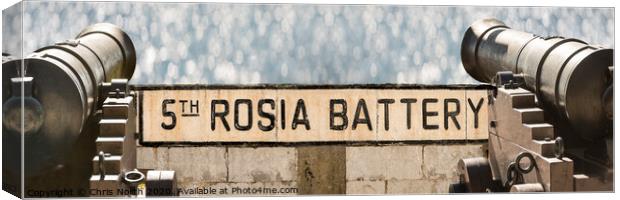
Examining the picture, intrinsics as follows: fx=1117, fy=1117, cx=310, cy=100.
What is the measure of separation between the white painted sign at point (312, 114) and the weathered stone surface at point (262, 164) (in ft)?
0.41

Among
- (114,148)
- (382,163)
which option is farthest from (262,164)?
(114,148)

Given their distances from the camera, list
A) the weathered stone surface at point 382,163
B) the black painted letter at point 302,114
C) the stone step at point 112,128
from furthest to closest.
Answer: the weathered stone surface at point 382,163 < the black painted letter at point 302,114 < the stone step at point 112,128

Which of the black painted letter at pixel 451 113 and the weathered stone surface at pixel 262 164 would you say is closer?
the weathered stone surface at pixel 262 164

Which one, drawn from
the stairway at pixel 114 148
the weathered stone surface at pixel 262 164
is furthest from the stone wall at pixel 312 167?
the stairway at pixel 114 148

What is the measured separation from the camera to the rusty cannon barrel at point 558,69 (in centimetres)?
1152

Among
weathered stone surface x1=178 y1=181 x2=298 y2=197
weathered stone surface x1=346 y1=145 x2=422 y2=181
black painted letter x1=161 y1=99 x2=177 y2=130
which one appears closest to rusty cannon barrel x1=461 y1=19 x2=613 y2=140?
weathered stone surface x1=346 y1=145 x2=422 y2=181

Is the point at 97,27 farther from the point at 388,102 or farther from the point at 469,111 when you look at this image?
the point at 469,111

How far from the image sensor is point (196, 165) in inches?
→ 452

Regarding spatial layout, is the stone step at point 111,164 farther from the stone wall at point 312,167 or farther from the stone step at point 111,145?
the stone wall at point 312,167

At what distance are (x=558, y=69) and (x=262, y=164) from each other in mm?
3227

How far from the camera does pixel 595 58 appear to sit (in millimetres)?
11578

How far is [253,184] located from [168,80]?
138cm

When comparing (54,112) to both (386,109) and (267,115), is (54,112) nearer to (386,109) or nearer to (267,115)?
(267,115)

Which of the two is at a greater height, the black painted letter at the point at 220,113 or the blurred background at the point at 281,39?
the blurred background at the point at 281,39
